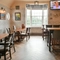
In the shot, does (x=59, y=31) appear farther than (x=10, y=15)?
No

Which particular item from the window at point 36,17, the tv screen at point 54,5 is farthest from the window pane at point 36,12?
the tv screen at point 54,5

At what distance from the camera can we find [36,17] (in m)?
10.5

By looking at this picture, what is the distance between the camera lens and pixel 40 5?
1030 cm

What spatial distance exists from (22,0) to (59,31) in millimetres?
5658

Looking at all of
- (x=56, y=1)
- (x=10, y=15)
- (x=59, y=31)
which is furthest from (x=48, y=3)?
(x=59, y=31)

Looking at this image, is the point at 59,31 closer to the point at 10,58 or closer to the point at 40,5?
the point at 10,58

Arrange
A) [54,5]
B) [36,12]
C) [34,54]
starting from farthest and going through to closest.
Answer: [36,12] < [54,5] < [34,54]

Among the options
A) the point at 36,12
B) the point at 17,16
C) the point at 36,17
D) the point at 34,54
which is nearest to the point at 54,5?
the point at 36,12

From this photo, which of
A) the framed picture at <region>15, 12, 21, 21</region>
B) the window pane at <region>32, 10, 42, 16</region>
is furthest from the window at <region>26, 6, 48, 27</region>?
the framed picture at <region>15, 12, 21, 21</region>

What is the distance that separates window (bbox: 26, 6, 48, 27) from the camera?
34.0 feet

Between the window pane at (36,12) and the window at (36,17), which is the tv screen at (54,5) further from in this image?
the window pane at (36,12)

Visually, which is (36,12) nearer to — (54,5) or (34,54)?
(54,5)

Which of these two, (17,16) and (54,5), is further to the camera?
(17,16)

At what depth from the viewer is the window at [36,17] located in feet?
34.0
